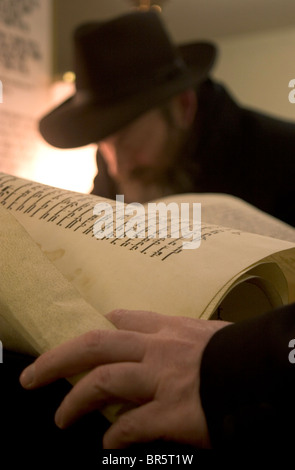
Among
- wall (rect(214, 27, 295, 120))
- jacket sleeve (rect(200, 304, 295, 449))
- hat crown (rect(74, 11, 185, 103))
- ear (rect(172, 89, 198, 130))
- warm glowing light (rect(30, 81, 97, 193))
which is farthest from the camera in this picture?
wall (rect(214, 27, 295, 120))

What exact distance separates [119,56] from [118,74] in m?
0.04

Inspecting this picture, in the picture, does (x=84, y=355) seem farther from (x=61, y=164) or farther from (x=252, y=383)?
(x=61, y=164)

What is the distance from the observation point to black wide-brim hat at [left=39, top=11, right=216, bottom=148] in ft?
3.63

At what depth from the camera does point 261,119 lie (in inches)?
51.9

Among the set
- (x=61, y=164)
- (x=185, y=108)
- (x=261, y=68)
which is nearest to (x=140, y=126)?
(x=185, y=108)

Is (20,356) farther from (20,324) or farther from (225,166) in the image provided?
(225,166)

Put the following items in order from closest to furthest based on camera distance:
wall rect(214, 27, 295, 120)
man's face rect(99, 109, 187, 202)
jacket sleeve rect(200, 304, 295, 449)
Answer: jacket sleeve rect(200, 304, 295, 449) < man's face rect(99, 109, 187, 202) < wall rect(214, 27, 295, 120)

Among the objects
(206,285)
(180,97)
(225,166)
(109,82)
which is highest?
(206,285)

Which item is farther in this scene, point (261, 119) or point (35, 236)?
point (261, 119)

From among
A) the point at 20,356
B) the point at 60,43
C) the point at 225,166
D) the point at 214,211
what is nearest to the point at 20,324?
the point at 20,356

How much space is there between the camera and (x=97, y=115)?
43.8 inches

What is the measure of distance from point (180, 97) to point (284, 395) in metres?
1.22

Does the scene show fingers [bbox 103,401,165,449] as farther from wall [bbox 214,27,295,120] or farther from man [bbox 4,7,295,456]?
wall [bbox 214,27,295,120]

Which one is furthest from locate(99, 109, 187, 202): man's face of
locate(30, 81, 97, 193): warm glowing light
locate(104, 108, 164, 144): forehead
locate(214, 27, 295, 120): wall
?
locate(214, 27, 295, 120): wall
